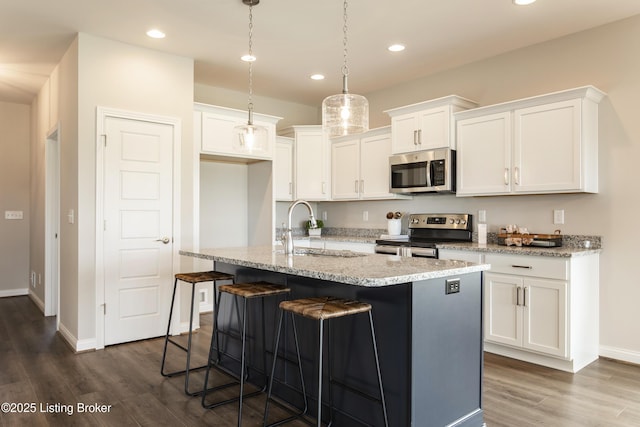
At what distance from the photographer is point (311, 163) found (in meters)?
5.64

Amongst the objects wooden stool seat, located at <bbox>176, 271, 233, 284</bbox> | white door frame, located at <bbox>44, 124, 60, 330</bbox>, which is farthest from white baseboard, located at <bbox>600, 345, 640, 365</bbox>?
white door frame, located at <bbox>44, 124, 60, 330</bbox>

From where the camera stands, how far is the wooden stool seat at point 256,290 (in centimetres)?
247

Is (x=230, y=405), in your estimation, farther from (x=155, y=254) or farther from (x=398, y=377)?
(x=155, y=254)

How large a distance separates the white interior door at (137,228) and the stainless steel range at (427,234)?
2.22m

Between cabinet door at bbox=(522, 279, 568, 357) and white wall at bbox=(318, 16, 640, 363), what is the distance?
652 mm

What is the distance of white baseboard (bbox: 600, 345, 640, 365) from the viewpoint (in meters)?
3.43

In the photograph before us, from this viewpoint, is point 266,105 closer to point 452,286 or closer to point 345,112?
point 345,112

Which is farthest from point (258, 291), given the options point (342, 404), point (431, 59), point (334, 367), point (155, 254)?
point (431, 59)

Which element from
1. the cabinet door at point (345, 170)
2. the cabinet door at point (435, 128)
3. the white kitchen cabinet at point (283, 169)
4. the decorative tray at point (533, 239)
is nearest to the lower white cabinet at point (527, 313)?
the decorative tray at point (533, 239)

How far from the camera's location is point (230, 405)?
8.81ft

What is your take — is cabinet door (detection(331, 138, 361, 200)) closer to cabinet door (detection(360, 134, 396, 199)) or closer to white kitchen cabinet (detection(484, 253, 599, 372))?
cabinet door (detection(360, 134, 396, 199))

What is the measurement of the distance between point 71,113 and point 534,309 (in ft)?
14.0

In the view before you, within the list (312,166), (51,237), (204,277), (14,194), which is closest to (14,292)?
(14,194)

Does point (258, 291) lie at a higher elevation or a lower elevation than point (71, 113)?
lower
